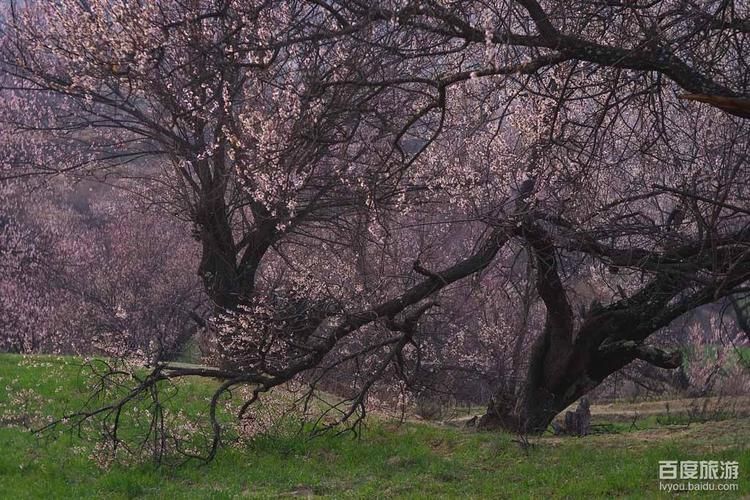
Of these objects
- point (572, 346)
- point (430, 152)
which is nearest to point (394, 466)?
point (572, 346)

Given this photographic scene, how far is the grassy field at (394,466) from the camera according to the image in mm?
8492

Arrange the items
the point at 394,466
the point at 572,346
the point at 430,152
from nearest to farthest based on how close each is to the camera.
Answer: the point at 394,466
the point at 572,346
the point at 430,152

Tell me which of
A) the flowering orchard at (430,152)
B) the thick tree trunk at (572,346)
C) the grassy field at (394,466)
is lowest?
the grassy field at (394,466)

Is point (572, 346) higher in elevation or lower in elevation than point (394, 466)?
higher

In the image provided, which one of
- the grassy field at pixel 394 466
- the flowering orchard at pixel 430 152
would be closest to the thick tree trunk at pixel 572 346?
the flowering orchard at pixel 430 152

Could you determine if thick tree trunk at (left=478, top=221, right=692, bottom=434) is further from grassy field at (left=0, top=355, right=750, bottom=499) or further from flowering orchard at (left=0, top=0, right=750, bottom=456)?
grassy field at (left=0, top=355, right=750, bottom=499)

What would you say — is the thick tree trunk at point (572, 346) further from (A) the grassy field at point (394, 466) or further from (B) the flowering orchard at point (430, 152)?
(A) the grassy field at point (394, 466)

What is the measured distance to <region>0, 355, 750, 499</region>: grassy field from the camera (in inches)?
334

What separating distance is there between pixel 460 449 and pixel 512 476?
6.52 ft

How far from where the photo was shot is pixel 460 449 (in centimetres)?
1101

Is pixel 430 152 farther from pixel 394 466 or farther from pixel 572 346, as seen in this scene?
pixel 394 466

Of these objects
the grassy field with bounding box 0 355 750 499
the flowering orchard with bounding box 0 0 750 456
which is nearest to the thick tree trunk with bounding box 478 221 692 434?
the flowering orchard with bounding box 0 0 750 456

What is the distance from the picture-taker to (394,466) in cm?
1017

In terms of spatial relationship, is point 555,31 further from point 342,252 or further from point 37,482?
point 342,252
